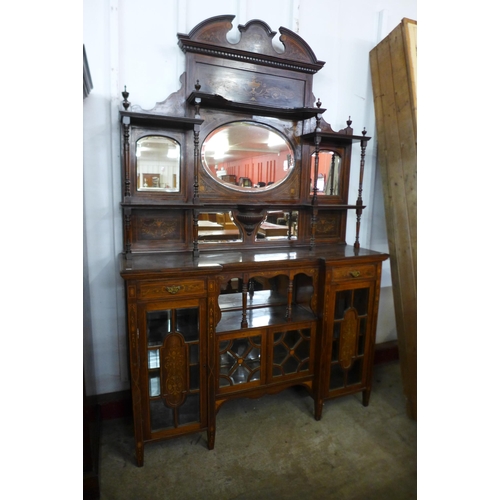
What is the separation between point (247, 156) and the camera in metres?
2.26

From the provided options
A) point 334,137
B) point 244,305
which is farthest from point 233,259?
point 334,137

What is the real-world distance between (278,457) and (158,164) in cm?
198

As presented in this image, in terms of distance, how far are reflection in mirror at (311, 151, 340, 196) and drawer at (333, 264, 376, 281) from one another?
65 cm

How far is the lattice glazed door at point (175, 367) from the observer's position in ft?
6.03

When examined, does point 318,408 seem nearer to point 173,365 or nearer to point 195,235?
point 173,365

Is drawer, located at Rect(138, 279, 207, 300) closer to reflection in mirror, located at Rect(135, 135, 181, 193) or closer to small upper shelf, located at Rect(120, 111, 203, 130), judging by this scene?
reflection in mirror, located at Rect(135, 135, 181, 193)

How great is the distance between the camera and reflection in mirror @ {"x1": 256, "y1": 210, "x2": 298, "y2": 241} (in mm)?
2402

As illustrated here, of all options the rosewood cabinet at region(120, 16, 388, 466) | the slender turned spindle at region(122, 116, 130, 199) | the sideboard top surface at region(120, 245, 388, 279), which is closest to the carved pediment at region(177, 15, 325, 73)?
the rosewood cabinet at region(120, 16, 388, 466)

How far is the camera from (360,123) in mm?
2627

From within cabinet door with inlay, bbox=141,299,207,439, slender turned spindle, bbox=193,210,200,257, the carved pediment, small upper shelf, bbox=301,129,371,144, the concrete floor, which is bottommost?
the concrete floor

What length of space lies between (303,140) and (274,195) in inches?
18.1

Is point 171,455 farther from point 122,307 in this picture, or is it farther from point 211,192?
point 211,192
